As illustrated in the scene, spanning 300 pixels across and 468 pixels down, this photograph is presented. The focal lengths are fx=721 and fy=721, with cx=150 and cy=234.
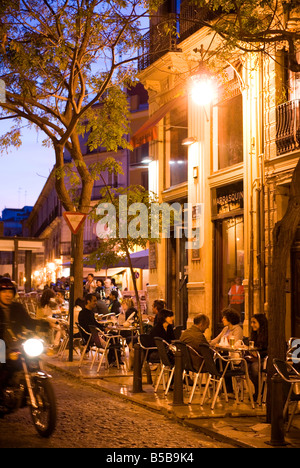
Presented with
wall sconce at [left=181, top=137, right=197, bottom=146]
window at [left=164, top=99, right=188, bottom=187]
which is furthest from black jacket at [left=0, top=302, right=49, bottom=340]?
window at [left=164, top=99, right=188, bottom=187]

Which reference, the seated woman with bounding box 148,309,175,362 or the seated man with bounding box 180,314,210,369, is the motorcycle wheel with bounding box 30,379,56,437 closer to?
the seated man with bounding box 180,314,210,369

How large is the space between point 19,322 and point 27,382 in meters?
0.85

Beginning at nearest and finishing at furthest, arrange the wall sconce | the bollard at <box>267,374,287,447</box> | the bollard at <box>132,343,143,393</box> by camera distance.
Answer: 1. the bollard at <box>267,374,287,447</box>
2. the bollard at <box>132,343,143,393</box>
3. the wall sconce

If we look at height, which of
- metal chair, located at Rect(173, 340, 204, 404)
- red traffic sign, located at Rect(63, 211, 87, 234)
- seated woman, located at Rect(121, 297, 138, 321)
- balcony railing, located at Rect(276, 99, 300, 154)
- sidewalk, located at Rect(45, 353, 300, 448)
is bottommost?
sidewalk, located at Rect(45, 353, 300, 448)

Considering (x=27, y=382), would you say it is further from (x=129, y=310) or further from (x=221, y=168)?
(x=221, y=168)

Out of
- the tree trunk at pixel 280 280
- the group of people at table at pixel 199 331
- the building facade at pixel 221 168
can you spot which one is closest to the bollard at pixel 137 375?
the group of people at table at pixel 199 331

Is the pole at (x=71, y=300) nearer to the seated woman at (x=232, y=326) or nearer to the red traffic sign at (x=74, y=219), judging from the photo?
the red traffic sign at (x=74, y=219)

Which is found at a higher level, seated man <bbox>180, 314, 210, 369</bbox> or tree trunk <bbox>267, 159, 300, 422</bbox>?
tree trunk <bbox>267, 159, 300, 422</bbox>

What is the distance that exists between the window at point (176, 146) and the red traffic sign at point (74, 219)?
5.80 metres

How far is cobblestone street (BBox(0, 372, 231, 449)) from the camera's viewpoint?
7.43 meters

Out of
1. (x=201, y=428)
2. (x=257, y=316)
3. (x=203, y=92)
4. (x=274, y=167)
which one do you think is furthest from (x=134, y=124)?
(x=201, y=428)

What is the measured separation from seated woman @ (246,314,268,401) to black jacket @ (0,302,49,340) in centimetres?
392

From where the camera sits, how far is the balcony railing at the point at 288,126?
50.0 feet

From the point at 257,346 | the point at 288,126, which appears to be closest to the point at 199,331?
the point at 257,346
